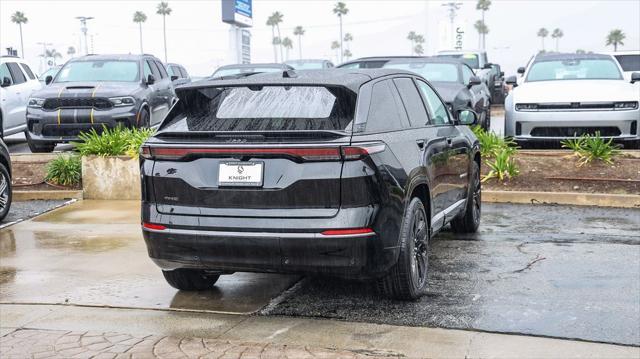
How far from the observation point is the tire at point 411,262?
5.23m

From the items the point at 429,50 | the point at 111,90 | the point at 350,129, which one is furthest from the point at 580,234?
the point at 429,50

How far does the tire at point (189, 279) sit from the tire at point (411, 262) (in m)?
→ 1.34

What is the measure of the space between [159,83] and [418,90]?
970 centimetres

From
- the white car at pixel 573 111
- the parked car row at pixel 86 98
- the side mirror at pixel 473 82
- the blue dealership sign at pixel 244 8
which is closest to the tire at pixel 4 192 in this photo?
the parked car row at pixel 86 98

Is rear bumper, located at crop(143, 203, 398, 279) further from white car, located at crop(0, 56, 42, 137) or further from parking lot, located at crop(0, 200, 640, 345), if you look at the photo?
white car, located at crop(0, 56, 42, 137)

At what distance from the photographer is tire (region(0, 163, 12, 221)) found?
8.98 metres

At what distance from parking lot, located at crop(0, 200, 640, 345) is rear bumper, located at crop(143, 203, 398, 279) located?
469 mm

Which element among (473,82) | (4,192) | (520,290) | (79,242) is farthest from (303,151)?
(473,82)

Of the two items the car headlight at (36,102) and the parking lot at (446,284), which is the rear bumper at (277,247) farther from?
the car headlight at (36,102)

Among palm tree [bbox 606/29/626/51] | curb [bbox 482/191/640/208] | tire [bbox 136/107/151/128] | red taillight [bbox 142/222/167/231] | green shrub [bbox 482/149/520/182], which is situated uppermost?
palm tree [bbox 606/29/626/51]

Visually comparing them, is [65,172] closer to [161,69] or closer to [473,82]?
[161,69]

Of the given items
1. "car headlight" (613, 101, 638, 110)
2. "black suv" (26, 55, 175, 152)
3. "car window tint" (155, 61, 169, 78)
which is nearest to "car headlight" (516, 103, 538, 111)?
"car headlight" (613, 101, 638, 110)

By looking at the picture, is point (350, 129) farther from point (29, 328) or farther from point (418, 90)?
point (29, 328)

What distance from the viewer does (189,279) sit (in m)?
5.82
